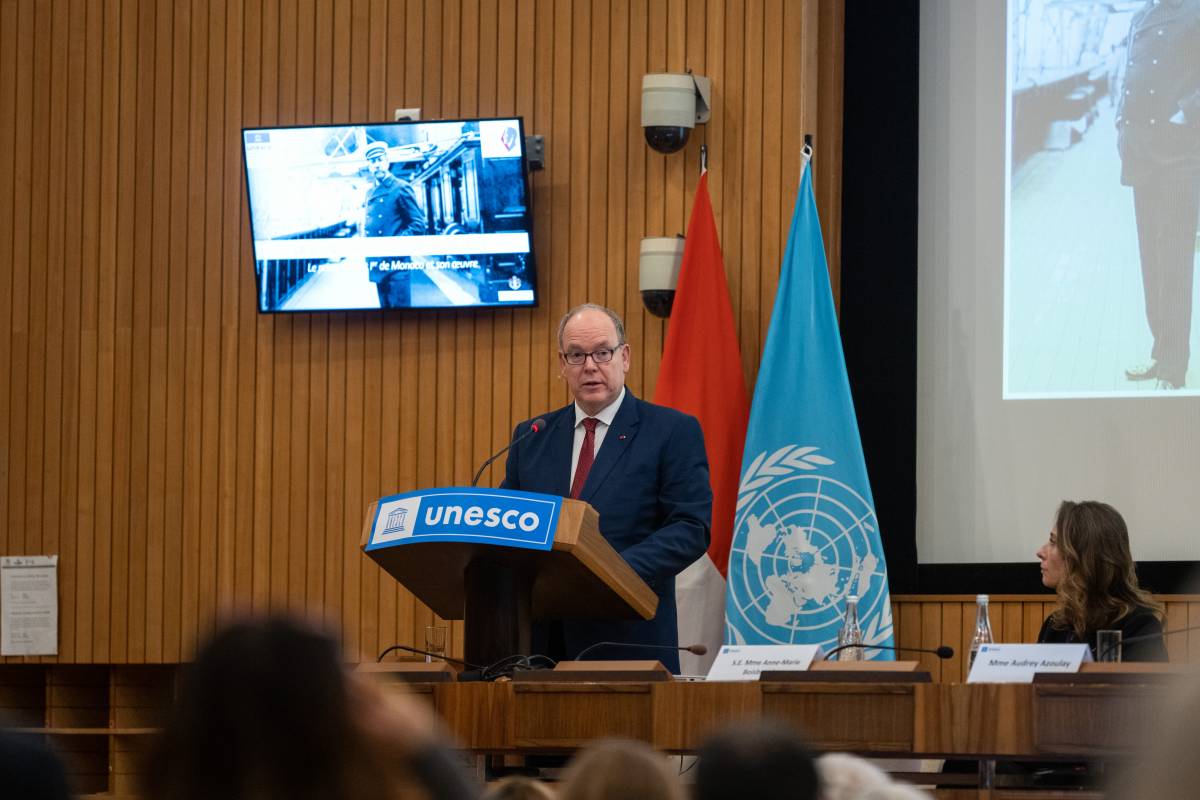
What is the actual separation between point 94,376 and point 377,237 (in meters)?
1.43

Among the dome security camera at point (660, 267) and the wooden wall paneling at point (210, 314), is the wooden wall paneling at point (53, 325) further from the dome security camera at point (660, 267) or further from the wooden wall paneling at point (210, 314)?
the dome security camera at point (660, 267)

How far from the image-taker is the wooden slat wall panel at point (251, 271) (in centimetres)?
653

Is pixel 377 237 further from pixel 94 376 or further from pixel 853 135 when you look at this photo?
pixel 853 135

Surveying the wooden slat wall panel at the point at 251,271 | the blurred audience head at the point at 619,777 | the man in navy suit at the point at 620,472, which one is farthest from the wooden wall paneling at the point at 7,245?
the blurred audience head at the point at 619,777

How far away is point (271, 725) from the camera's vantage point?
1.37 metres

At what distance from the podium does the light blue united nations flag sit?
2.02 m

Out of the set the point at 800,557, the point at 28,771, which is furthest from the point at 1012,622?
the point at 28,771

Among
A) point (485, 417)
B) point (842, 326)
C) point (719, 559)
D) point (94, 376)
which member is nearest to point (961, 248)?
point (842, 326)

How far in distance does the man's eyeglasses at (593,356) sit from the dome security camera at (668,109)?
→ 71.7 inches

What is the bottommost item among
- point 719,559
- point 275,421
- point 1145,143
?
point 719,559

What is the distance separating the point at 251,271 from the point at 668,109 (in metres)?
1.90

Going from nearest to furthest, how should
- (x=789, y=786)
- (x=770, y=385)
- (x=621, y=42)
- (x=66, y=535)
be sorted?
(x=789, y=786)
(x=770, y=385)
(x=621, y=42)
(x=66, y=535)

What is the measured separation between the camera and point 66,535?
7.07 m

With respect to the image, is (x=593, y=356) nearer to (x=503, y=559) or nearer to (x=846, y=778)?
(x=503, y=559)
